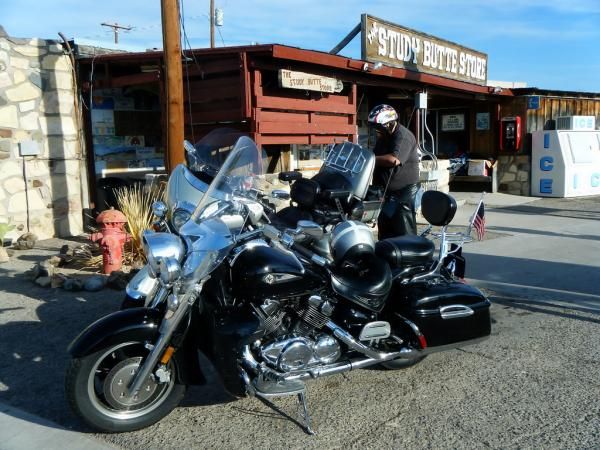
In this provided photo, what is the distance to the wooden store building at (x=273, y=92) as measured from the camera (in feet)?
28.8

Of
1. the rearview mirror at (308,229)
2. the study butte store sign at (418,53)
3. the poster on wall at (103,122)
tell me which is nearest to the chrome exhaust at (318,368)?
the rearview mirror at (308,229)

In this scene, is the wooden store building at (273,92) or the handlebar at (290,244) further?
the wooden store building at (273,92)

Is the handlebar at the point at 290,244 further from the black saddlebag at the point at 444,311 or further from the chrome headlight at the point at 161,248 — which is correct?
the black saddlebag at the point at 444,311

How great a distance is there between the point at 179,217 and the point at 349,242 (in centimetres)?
104

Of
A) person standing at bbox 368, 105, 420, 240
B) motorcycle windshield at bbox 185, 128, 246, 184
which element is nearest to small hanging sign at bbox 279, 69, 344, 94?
person standing at bbox 368, 105, 420, 240

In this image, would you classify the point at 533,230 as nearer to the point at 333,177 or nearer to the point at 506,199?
the point at 506,199

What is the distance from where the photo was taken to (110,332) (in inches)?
123

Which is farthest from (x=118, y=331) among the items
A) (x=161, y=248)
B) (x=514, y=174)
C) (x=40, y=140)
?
(x=514, y=174)

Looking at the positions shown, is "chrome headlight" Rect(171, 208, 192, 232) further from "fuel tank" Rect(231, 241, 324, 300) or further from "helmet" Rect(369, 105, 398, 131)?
"helmet" Rect(369, 105, 398, 131)

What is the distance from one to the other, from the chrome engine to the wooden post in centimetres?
406

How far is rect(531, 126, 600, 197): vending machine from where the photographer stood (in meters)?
14.5

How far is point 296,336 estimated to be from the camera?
10.8 feet

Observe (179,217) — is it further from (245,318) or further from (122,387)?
(122,387)

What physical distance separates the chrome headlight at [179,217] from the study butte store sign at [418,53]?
8.17 m
